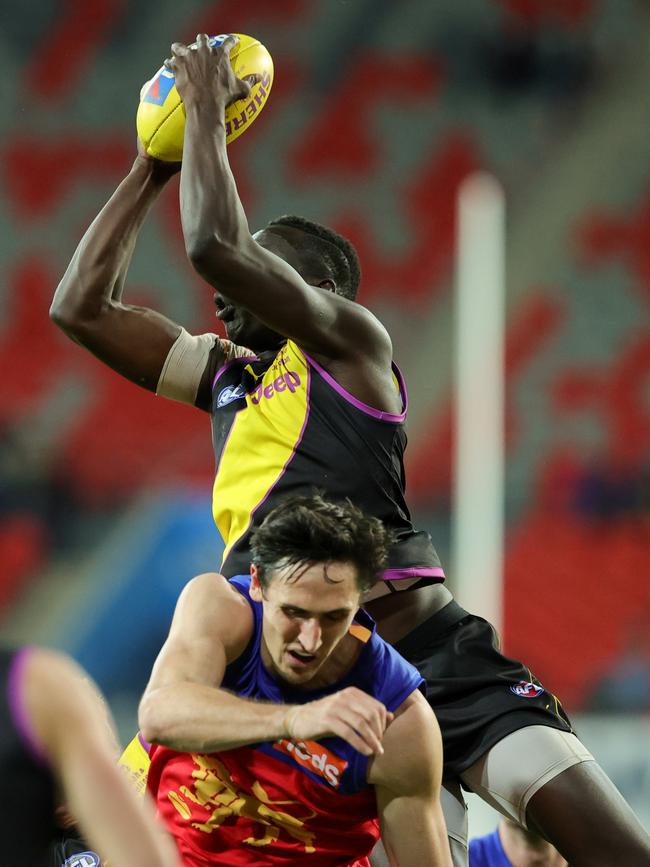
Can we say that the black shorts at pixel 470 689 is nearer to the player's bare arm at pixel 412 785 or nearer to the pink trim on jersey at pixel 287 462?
the player's bare arm at pixel 412 785

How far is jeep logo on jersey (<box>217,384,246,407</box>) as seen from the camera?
3252 mm

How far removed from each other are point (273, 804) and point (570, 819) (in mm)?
615

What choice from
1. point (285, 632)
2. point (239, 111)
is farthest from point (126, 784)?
point (239, 111)

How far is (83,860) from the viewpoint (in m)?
3.00

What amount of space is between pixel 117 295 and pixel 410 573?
42.6 inches

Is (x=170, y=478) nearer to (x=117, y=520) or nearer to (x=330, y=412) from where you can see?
(x=117, y=520)

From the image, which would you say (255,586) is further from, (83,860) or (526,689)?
(83,860)

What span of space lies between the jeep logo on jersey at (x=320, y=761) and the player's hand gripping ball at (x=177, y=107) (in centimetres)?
139

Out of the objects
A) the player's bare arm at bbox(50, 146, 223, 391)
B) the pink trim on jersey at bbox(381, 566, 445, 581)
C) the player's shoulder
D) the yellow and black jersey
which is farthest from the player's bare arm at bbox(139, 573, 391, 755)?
the player's bare arm at bbox(50, 146, 223, 391)

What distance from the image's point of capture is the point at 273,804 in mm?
2744

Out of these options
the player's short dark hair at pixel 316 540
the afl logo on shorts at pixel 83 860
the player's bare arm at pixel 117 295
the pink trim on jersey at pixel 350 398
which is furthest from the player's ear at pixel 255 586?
the player's bare arm at pixel 117 295

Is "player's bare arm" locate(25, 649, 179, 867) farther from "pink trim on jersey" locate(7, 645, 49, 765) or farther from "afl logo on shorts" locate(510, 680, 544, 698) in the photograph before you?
"afl logo on shorts" locate(510, 680, 544, 698)

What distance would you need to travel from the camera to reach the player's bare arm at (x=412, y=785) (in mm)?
2627

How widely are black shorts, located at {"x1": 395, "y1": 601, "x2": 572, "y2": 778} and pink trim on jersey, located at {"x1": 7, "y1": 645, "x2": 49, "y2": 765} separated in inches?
64.8
